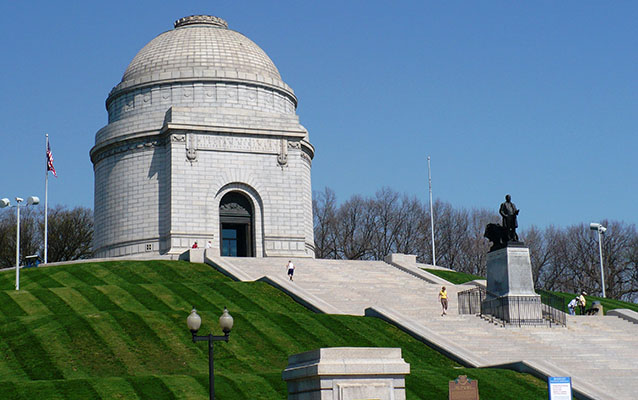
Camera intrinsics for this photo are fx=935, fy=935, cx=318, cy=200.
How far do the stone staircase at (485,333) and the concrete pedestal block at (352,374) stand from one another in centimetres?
1108

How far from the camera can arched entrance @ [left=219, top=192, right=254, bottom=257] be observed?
182 ft

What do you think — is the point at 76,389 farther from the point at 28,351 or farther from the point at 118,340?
the point at 118,340

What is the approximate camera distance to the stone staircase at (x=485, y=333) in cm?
2789

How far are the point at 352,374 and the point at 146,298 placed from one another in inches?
848

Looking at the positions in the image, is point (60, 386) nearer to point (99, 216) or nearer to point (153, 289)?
point (153, 289)

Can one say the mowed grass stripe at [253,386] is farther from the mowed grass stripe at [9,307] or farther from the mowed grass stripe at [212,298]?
the mowed grass stripe at [9,307]

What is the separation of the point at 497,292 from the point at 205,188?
75.4 feet

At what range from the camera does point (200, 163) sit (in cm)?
5506

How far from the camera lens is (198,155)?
5512cm

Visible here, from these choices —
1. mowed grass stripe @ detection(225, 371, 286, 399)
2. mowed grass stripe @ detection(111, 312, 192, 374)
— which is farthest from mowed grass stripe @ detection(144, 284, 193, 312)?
mowed grass stripe @ detection(225, 371, 286, 399)

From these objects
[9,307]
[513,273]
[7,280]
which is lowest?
[9,307]

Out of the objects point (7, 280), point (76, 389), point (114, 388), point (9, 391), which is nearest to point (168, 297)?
point (7, 280)

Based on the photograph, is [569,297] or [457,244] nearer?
[569,297]

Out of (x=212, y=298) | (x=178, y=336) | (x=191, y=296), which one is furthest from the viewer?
(x=191, y=296)
